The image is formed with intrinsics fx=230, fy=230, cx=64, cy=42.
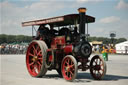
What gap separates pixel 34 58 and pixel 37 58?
20 cm

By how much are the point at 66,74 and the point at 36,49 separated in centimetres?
194

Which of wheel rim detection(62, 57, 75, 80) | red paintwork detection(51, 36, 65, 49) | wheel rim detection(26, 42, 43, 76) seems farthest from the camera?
wheel rim detection(26, 42, 43, 76)

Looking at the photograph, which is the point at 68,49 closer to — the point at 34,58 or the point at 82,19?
the point at 82,19

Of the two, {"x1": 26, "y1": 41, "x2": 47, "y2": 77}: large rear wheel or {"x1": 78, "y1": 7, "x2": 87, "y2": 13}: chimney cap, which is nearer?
{"x1": 78, "y1": 7, "x2": 87, "y2": 13}: chimney cap

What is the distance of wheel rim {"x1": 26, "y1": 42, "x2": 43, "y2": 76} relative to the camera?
9727mm

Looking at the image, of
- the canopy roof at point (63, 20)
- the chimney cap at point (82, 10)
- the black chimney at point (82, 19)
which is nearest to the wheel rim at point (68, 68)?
the black chimney at point (82, 19)

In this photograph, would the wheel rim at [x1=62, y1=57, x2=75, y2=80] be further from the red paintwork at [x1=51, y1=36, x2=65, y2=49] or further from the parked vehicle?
the red paintwork at [x1=51, y1=36, x2=65, y2=49]

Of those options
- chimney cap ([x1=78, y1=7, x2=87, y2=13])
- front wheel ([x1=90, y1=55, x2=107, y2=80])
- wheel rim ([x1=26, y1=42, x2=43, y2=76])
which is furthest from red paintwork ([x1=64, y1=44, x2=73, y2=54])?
chimney cap ([x1=78, y1=7, x2=87, y2=13])

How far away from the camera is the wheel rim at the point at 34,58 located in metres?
9.73

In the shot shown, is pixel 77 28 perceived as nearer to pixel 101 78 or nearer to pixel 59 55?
pixel 59 55

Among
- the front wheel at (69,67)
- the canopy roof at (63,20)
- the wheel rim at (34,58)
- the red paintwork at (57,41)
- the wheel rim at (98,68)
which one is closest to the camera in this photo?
the front wheel at (69,67)

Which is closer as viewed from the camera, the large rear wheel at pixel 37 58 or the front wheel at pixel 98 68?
the front wheel at pixel 98 68

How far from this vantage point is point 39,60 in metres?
9.83

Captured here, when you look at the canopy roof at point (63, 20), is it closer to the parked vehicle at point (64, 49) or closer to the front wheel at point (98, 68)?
the parked vehicle at point (64, 49)
